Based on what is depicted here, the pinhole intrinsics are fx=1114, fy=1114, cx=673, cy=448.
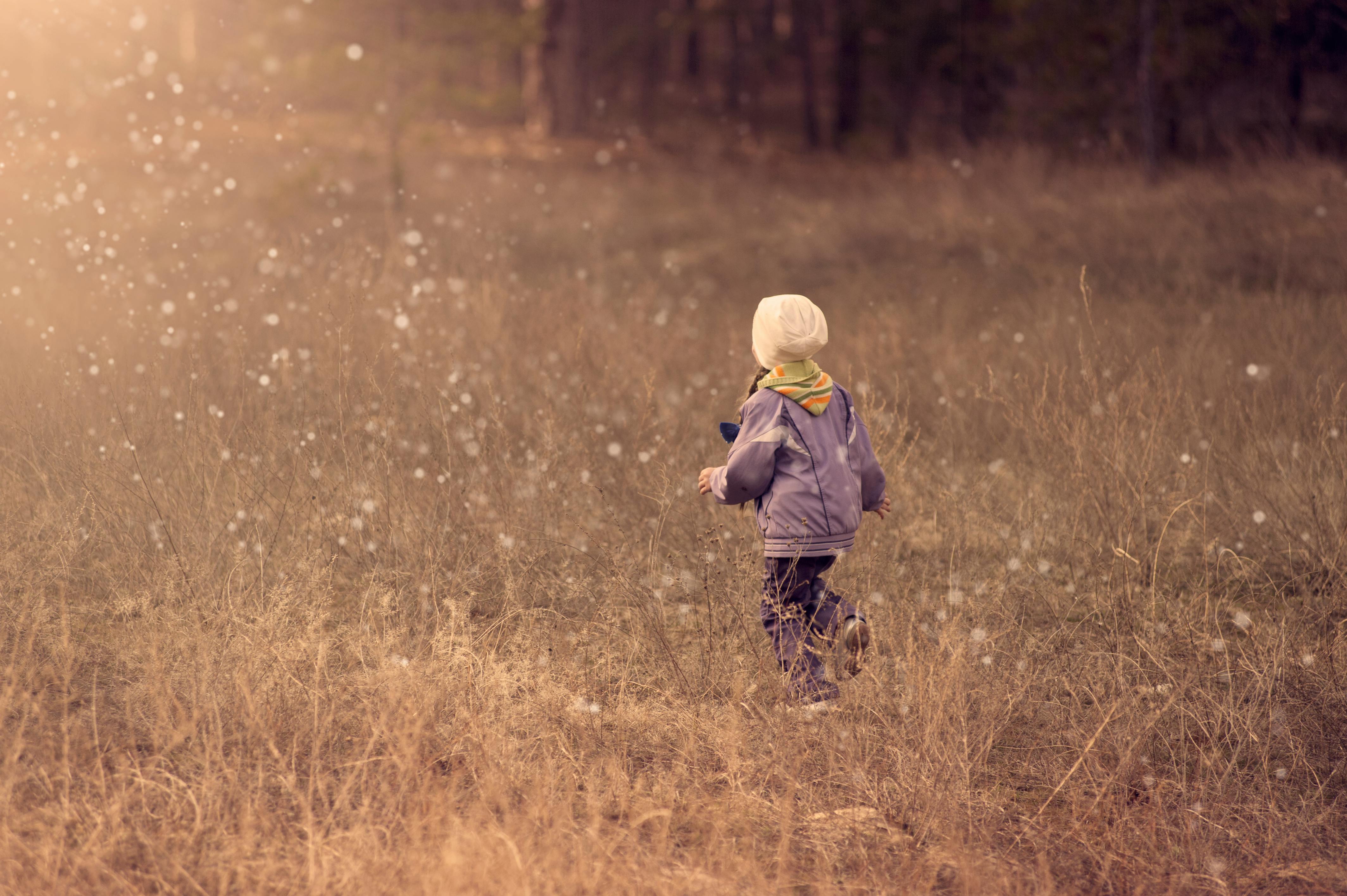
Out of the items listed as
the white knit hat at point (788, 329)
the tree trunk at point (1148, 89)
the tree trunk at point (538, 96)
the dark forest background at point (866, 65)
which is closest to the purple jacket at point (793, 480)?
the white knit hat at point (788, 329)

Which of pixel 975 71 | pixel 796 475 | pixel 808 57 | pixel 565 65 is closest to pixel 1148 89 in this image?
pixel 975 71

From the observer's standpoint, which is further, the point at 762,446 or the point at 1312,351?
the point at 1312,351

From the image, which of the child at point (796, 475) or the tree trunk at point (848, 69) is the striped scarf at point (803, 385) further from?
the tree trunk at point (848, 69)

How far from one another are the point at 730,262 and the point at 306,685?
981 cm

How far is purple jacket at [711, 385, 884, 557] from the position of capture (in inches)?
129

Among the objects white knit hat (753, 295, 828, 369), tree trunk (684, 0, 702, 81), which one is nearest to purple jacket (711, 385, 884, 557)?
white knit hat (753, 295, 828, 369)

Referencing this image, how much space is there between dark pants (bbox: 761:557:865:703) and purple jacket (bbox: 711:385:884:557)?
93mm

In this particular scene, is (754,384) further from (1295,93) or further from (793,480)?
(1295,93)

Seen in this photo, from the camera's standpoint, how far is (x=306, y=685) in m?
3.24

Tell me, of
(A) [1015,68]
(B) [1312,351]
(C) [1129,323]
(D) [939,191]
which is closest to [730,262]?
(D) [939,191]

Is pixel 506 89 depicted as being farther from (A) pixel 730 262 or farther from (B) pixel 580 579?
(B) pixel 580 579

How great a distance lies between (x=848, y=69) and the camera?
24.8 m

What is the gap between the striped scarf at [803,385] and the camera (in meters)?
3.30

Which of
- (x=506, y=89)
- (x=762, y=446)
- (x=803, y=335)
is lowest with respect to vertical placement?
(x=762, y=446)
